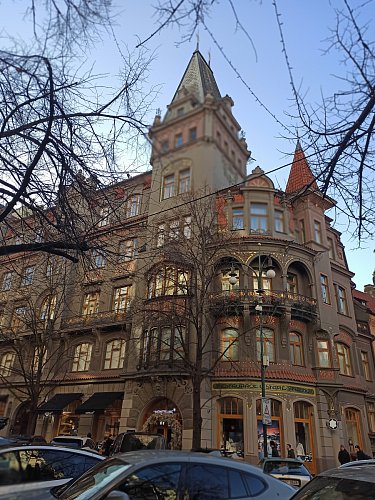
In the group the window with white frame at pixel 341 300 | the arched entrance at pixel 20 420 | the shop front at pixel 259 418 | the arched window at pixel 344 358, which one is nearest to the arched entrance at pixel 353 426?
the arched window at pixel 344 358

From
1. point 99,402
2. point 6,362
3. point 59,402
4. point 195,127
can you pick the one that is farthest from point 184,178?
point 6,362

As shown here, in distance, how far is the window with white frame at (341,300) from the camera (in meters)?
27.0

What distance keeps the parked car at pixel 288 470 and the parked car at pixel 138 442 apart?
3411 millimetres

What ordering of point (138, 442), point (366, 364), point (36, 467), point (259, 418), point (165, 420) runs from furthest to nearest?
point (366, 364)
point (165, 420)
point (259, 418)
point (138, 442)
point (36, 467)

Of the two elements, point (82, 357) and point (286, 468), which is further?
point (82, 357)

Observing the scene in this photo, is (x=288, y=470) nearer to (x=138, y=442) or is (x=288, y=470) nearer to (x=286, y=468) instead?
(x=286, y=468)

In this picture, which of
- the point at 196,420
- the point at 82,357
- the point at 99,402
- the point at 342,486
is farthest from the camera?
the point at 82,357

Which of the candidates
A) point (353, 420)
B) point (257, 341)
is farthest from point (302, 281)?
point (353, 420)

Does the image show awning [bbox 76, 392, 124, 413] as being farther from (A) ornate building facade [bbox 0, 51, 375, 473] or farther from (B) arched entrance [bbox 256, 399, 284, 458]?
(B) arched entrance [bbox 256, 399, 284, 458]

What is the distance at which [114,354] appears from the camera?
1026 inches

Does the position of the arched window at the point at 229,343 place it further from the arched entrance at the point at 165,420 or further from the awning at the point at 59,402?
the awning at the point at 59,402

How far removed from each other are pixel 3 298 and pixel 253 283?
2072 cm

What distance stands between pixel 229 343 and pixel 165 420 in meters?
5.49

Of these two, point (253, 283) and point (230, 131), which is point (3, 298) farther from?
point (230, 131)
